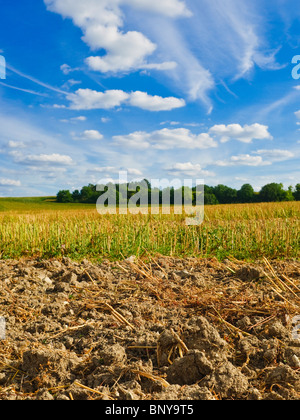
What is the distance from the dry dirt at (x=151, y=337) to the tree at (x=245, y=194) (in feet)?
194

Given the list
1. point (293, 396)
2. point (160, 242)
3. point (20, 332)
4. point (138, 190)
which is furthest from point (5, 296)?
point (138, 190)

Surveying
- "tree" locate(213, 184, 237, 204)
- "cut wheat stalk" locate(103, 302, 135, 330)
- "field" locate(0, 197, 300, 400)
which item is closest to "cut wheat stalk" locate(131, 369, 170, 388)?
"field" locate(0, 197, 300, 400)

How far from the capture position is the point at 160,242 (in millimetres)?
9312

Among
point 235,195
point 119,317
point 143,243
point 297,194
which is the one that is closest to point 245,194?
point 235,195

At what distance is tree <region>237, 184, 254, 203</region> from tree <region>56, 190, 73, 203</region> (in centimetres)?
3014

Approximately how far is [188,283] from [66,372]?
2297mm

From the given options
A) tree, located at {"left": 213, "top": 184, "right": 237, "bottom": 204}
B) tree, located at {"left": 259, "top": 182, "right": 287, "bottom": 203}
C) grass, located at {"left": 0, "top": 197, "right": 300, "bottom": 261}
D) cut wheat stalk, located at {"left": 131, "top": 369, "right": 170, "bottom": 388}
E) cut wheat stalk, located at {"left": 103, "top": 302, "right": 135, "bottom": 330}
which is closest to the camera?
cut wheat stalk, located at {"left": 131, "top": 369, "right": 170, "bottom": 388}

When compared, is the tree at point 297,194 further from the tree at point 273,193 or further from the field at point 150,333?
the field at point 150,333

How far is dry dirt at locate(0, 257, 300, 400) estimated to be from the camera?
8.27ft

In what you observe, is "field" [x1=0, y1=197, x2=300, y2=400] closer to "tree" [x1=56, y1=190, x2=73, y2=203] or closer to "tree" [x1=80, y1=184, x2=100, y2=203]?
"tree" [x1=80, y1=184, x2=100, y2=203]

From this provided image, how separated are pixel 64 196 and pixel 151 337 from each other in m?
56.5

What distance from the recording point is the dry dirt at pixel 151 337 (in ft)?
8.27

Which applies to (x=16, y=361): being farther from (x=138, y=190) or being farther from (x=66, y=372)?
(x=138, y=190)
